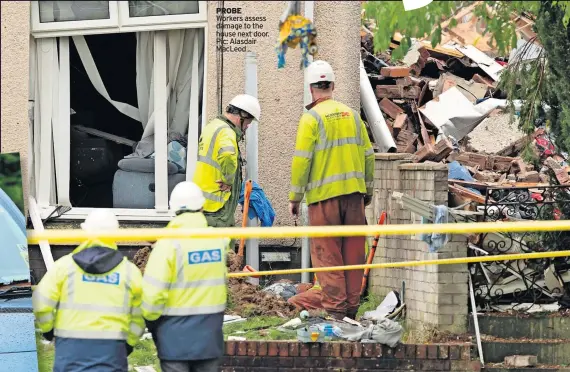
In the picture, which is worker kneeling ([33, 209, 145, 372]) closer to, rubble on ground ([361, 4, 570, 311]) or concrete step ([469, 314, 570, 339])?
rubble on ground ([361, 4, 570, 311])

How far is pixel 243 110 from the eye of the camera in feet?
20.9

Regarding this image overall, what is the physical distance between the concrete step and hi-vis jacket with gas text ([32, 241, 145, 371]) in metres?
2.83

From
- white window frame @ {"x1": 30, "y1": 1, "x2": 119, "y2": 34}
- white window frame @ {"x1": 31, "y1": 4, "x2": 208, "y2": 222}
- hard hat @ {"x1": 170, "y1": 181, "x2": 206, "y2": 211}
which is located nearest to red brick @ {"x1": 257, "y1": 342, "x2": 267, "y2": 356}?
white window frame @ {"x1": 31, "y1": 4, "x2": 208, "y2": 222}

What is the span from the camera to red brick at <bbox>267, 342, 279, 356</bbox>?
270 inches

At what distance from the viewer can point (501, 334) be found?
25.2 ft

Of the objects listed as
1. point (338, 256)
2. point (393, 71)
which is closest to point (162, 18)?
point (338, 256)

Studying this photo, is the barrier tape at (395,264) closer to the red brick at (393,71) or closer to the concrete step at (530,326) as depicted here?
the concrete step at (530,326)

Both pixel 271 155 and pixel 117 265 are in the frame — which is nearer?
pixel 117 265

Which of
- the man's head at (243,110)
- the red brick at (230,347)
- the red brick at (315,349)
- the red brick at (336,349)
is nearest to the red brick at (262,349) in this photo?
the red brick at (230,347)

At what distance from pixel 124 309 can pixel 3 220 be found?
71 cm

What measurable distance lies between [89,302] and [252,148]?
1417mm

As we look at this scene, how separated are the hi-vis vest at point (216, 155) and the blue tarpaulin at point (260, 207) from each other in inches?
6.9

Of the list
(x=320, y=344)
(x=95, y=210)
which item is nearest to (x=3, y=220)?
(x=95, y=210)

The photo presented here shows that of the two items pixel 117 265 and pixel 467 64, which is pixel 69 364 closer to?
pixel 117 265
